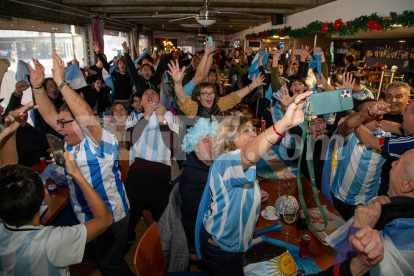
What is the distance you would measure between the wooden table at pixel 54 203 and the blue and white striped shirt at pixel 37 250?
952 mm

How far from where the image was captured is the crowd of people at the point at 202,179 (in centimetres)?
107

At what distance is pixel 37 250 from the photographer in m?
1.07

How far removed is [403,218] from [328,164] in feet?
4.78

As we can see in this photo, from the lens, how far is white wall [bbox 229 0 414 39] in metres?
4.16

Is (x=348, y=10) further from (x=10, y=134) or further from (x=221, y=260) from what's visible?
(x=10, y=134)

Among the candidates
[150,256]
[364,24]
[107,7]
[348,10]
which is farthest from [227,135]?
[107,7]

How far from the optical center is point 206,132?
1.85 meters

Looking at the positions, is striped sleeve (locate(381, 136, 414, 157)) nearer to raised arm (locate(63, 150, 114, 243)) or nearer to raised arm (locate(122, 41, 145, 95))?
raised arm (locate(63, 150, 114, 243))

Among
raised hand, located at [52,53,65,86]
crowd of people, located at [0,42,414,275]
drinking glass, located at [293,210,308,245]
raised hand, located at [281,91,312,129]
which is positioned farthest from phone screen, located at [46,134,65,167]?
drinking glass, located at [293,210,308,245]

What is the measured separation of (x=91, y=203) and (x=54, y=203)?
1218 millimetres

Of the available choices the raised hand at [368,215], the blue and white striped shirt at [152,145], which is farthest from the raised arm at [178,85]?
the raised hand at [368,215]

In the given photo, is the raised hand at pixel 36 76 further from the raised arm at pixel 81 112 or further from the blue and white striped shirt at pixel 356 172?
the blue and white striped shirt at pixel 356 172

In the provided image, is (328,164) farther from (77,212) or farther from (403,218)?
(77,212)

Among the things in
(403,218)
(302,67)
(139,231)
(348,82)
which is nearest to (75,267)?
(139,231)
